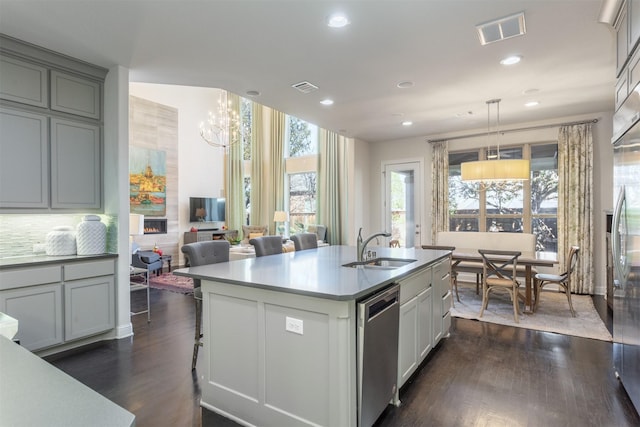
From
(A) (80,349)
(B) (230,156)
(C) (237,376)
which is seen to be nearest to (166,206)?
(B) (230,156)

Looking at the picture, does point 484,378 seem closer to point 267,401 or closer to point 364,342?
point 364,342

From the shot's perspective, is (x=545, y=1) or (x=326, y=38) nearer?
(x=545, y=1)

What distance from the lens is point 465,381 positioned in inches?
104

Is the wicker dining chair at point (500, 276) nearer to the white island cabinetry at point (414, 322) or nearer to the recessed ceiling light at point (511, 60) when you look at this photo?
the white island cabinetry at point (414, 322)

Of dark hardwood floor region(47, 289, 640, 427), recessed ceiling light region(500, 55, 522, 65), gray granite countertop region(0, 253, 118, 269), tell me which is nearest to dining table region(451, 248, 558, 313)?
dark hardwood floor region(47, 289, 640, 427)

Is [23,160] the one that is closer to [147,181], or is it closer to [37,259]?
[37,259]

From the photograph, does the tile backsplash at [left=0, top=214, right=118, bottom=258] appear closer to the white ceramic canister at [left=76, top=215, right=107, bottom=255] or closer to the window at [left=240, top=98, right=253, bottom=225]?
the white ceramic canister at [left=76, top=215, right=107, bottom=255]

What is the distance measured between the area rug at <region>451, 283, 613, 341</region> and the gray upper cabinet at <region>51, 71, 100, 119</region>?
4871 millimetres

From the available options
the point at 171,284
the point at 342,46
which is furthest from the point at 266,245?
the point at 171,284

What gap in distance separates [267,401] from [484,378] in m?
1.79

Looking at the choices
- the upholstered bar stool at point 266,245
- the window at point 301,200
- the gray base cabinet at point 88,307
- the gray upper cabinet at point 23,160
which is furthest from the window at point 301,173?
the gray upper cabinet at point 23,160

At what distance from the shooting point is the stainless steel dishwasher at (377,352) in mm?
1830

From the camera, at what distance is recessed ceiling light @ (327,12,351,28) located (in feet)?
8.32

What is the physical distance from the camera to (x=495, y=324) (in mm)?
3947
